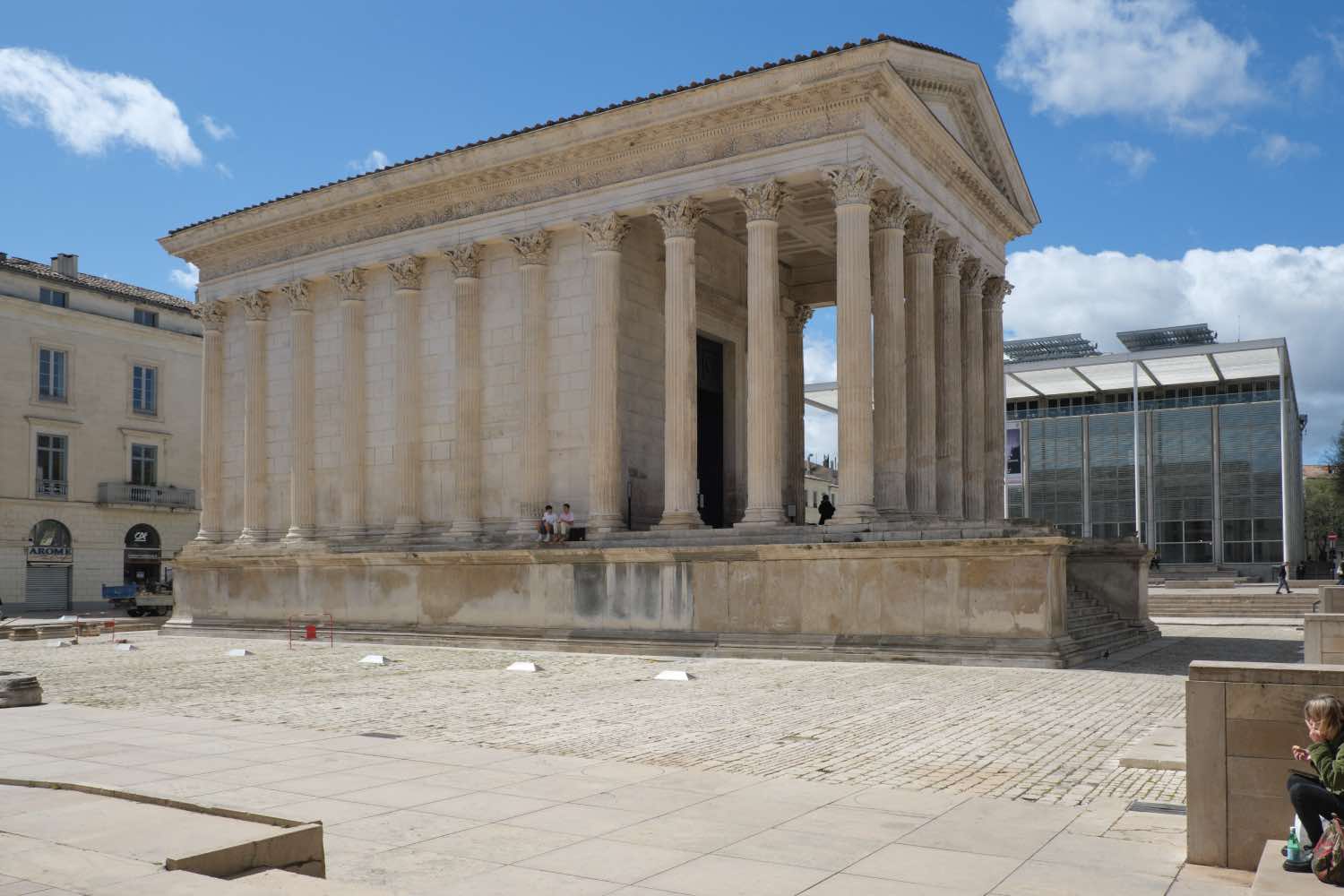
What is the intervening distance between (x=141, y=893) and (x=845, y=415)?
21.4 meters

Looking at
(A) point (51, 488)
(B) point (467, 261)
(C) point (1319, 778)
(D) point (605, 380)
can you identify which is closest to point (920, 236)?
(D) point (605, 380)

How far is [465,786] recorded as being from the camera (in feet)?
34.0

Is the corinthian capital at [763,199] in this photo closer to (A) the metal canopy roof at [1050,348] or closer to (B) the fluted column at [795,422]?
(B) the fluted column at [795,422]

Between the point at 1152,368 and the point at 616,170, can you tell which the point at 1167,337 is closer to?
the point at 1152,368

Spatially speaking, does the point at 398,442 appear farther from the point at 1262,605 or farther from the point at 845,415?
the point at 1262,605

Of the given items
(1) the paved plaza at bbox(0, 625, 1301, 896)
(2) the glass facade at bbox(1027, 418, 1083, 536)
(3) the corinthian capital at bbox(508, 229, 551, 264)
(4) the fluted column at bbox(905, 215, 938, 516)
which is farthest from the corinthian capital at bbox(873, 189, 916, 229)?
(2) the glass facade at bbox(1027, 418, 1083, 536)

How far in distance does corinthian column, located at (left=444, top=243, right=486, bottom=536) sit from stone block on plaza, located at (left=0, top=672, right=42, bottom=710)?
1491cm

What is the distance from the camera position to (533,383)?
30.8 metres

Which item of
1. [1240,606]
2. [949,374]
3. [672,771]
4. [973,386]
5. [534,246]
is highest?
[534,246]

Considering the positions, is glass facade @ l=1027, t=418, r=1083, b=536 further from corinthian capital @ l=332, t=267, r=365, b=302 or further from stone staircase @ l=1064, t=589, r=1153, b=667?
corinthian capital @ l=332, t=267, r=365, b=302

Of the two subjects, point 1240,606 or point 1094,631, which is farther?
point 1240,606

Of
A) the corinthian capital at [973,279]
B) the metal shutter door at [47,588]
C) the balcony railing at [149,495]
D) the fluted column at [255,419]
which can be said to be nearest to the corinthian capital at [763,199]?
the corinthian capital at [973,279]

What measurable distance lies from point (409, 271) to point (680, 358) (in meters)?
10.1

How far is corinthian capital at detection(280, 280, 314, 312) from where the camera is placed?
36500 millimetres
